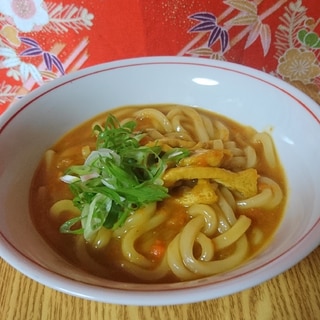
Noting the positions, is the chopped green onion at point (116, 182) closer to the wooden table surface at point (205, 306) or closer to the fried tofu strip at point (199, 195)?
the fried tofu strip at point (199, 195)

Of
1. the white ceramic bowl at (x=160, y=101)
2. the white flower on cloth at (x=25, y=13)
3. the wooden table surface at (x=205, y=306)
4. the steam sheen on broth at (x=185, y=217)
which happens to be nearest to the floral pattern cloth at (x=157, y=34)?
the white flower on cloth at (x=25, y=13)

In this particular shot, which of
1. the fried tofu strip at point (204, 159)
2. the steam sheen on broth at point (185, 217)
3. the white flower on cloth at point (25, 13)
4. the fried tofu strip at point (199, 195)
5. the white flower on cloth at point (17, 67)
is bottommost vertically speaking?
the white flower on cloth at point (17, 67)

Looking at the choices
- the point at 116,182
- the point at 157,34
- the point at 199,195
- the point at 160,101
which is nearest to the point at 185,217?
the point at 199,195

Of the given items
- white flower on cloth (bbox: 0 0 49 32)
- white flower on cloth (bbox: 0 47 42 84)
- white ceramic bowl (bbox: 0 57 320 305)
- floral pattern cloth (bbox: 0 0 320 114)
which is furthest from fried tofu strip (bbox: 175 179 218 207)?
white flower on cloth (bbox: 0 47 42 84)

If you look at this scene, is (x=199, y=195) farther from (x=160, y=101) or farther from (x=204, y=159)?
(x=160, y=101)

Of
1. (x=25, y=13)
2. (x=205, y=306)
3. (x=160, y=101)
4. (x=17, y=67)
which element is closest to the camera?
(x=205, y=306)

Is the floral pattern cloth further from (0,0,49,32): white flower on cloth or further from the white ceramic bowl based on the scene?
the white ceramic bowl

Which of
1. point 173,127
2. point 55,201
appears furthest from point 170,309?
point 173,127

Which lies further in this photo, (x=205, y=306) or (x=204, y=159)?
(x=204, y=159)
